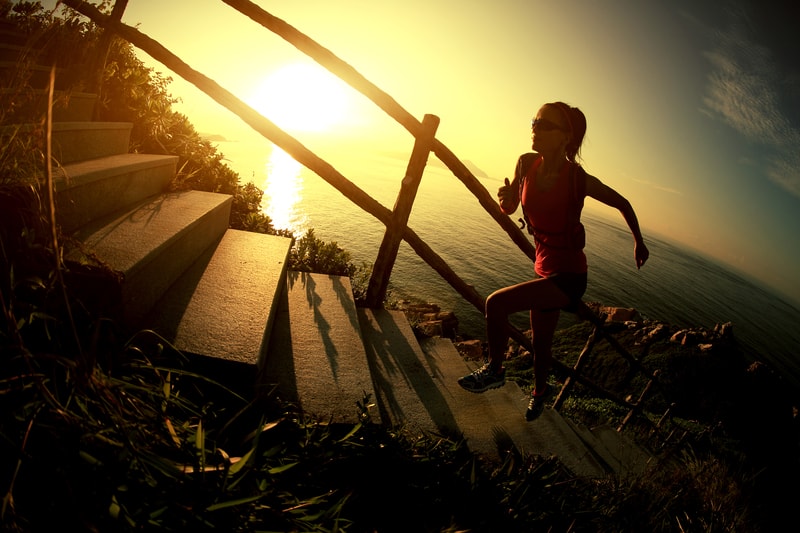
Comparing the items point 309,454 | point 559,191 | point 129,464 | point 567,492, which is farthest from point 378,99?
point 567,492

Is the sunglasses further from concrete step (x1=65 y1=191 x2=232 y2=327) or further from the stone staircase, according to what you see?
concrete step (x1=65 y1=191 x2=232 y2=327)

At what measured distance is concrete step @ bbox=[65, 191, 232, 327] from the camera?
6.23ft

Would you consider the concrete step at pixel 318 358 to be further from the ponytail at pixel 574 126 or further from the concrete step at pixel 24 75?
the ponytail at pixel 574 126

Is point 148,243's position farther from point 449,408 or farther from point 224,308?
point 449,408

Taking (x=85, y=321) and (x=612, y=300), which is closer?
(x=85, y=321)

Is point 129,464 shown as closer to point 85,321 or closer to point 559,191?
point 85,321

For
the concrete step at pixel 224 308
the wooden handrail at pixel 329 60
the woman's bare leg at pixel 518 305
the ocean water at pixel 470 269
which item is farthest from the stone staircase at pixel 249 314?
the ocean water at pixel 470 269

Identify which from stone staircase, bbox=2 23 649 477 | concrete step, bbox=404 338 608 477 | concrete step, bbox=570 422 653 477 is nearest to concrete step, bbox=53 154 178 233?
stone staircase, bbox=2 23 649 477

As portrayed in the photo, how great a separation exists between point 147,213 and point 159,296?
2.83ft

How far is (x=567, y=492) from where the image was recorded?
2.55 metres

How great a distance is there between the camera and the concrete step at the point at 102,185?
2.10 metres

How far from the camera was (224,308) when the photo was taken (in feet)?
7.84

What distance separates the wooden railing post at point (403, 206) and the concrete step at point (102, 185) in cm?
225

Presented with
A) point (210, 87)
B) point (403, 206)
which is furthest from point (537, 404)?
point (210, 87)
